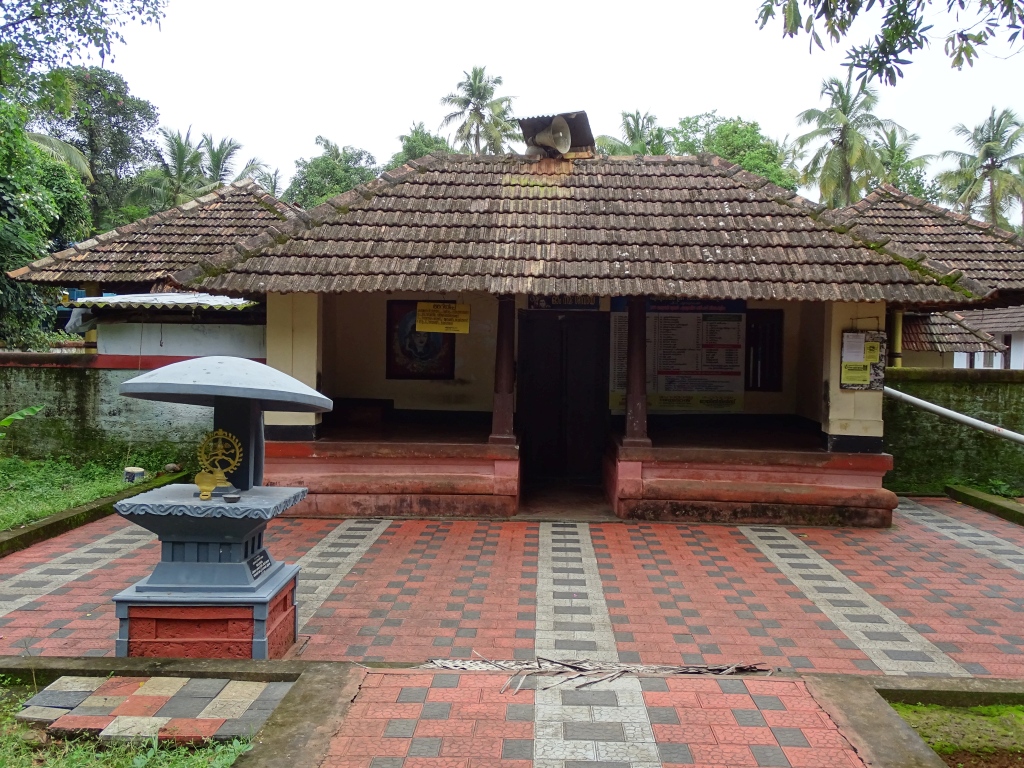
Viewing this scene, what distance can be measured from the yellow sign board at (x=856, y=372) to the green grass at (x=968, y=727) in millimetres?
4597

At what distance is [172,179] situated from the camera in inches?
1079

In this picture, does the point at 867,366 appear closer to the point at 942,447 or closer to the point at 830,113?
the point at 942,447

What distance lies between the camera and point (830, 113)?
29078 mm

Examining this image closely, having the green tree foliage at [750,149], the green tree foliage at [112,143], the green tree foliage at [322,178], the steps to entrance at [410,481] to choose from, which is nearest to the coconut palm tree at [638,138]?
the green tree foliage at [750,149]

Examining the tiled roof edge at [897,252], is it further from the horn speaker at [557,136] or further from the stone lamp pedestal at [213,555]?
the stone lamp pedestal at [213,555]

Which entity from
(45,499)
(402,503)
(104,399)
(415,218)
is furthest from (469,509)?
(104,399)

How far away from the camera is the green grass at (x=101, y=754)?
112 inches

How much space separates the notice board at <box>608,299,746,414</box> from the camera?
935 cm

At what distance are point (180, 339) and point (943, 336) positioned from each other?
13.7 metres

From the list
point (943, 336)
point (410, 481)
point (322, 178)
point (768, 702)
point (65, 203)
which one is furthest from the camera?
point (322, 178)

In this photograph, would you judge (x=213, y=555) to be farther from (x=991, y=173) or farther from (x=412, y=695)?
(x=991, y=173)

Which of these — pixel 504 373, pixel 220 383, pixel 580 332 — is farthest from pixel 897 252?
pixel 220 383

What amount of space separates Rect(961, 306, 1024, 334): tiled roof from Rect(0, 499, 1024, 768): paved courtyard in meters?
18.9

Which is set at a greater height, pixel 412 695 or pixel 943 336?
pixel 943 336
